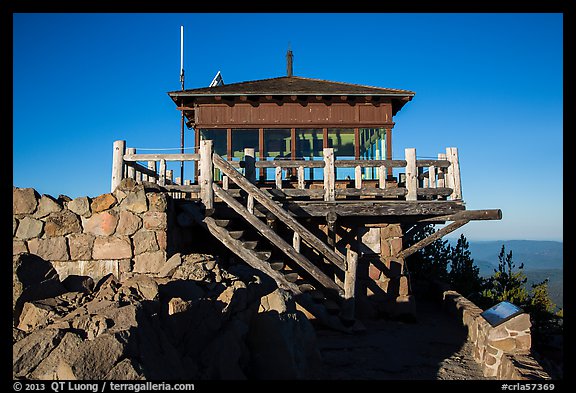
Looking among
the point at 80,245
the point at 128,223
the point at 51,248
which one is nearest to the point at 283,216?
the point at 128,223

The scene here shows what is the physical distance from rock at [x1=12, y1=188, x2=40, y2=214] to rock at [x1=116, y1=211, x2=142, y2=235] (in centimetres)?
124

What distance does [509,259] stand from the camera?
44.6 feet

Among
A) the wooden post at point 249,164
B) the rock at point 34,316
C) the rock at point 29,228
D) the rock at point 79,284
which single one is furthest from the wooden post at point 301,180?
the rock at point 34,316

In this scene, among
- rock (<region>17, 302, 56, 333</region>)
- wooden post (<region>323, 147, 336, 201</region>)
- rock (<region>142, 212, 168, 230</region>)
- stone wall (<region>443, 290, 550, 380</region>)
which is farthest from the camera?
wooden post (<region>323, 147, 336, 201</region>)

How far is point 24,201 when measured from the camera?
6.84m

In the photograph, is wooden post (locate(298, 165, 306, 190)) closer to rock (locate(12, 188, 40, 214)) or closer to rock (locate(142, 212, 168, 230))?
rock (locate(142, 212, 168, 230))

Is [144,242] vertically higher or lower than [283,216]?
lower

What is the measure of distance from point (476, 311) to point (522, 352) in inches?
95.4

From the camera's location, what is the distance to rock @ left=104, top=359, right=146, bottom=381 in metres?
2.95

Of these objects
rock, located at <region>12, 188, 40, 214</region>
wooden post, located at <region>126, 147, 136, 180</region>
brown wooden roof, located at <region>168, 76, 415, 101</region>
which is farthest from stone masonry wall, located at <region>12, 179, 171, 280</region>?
brown wooden roof, located at <region>168, 76, 415, 101</region>

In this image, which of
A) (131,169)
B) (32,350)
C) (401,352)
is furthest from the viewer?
(131,169)

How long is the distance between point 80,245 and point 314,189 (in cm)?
473

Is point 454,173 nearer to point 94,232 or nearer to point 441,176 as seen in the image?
point 441,176

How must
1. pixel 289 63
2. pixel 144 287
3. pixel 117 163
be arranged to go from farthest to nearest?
pixel 289 63 < pixel 117 163 < pixel 144 287
